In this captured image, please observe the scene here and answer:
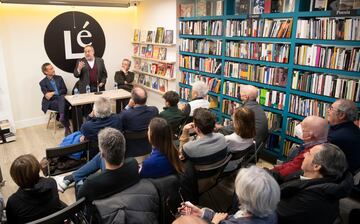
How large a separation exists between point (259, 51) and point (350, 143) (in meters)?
2.00

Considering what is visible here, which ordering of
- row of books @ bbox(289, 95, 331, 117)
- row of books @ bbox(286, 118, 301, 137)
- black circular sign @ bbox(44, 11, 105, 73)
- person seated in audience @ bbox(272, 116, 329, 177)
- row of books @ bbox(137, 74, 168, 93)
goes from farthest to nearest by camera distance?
row of books @ bbox(137, 74, 168, 93)
black circular sign @ bbox(44, 11, 105, 73)
row of books @ bbox(286, 118, 301, 137)
row of books @ bbox(289, 95, 331, 117)
person seated in audience @ bbox(272, 116, 329, 177)

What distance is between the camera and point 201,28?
5090mm

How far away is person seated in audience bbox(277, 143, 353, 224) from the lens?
5.37ft

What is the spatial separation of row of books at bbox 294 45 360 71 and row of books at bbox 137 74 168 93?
3.17 m

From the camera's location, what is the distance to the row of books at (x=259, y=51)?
12.6 ft

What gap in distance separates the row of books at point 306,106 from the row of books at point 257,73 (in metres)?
0.30

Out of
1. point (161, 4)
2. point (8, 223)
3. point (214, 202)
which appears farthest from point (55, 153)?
point (161, 4)

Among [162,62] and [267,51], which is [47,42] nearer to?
[162,62]

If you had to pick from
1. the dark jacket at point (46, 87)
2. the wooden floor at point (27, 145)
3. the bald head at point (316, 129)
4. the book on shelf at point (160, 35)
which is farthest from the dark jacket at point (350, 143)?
the dark jacket at point (46, 87)

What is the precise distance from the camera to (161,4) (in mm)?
5895

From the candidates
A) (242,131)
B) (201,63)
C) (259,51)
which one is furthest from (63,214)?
(201,63)

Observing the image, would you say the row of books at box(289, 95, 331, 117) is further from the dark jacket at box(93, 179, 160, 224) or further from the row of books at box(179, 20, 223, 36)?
the dark jacket at box(93, 179, 160, 224)

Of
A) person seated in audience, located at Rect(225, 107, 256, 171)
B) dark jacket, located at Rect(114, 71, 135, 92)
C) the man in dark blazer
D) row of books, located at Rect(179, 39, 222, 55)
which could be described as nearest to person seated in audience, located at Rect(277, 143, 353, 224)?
person seated in audience, located at Rect(225, 107, 256, 171)

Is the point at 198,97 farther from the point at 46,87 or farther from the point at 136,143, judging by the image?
the point at 46,87
